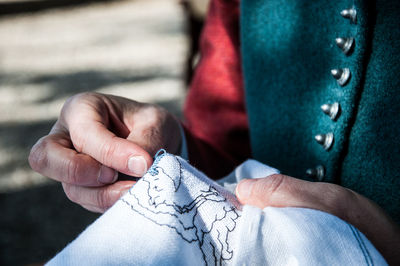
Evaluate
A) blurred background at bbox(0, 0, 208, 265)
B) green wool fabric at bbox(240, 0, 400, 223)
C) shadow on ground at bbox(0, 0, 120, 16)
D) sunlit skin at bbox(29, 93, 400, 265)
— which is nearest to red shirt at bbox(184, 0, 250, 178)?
green wool fabric at bbox(240, 0, 400, 223)

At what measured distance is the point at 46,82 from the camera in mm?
2791

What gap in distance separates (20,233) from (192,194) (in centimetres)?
142

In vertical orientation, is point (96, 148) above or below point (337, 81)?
below

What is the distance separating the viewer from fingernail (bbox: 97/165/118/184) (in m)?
0.58

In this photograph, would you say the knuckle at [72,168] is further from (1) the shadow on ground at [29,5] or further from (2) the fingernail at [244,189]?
(1) the shadow on ground at [29,5]

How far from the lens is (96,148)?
1.89 feet

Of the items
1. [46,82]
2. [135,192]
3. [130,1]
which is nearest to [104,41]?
[46,82]

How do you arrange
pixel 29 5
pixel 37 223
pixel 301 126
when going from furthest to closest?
1. pixel 29 5
2. pixel 37 223
3. pixel 301 126

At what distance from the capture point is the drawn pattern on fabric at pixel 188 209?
49cm

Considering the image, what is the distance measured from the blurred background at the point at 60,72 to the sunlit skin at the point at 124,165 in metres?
1.14

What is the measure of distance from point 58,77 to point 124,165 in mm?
2502

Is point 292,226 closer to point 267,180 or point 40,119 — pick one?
point 267,180

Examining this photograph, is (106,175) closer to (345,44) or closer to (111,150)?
(111,150)

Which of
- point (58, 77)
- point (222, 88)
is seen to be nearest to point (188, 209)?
point (222, 88)
